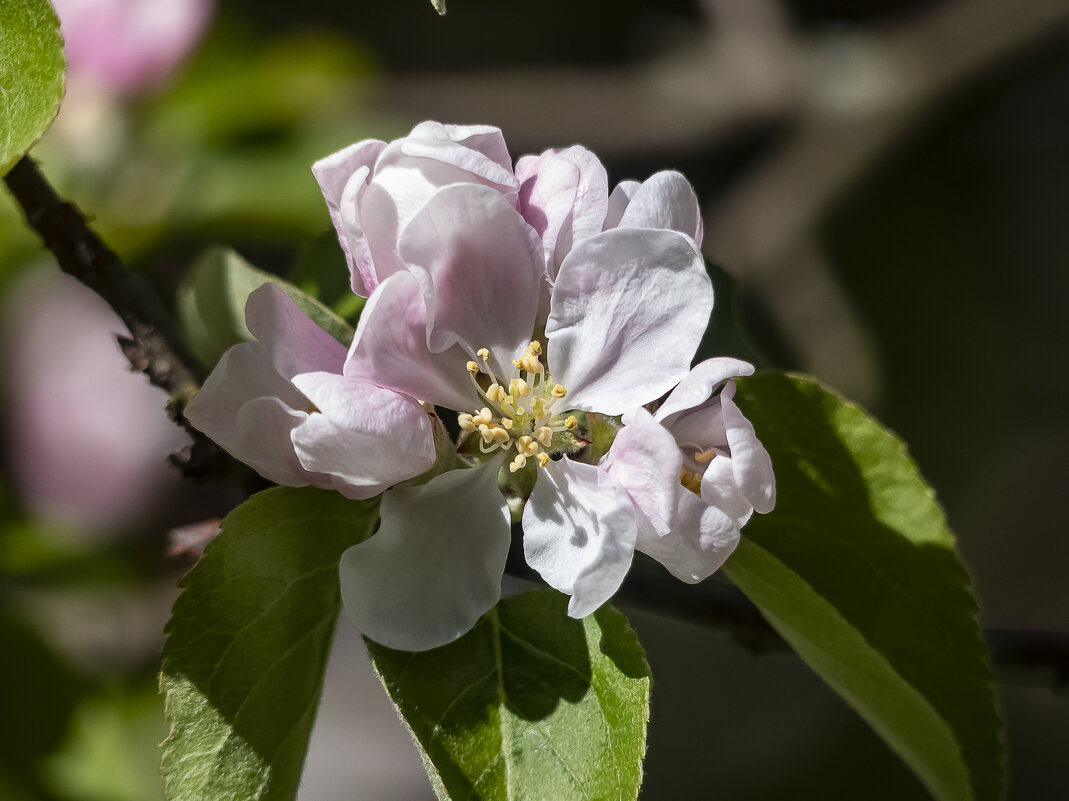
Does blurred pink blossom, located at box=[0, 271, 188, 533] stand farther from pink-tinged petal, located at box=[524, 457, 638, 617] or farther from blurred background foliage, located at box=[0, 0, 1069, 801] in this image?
pink-tinged petal, located at box=[524, 457, 638, 617]

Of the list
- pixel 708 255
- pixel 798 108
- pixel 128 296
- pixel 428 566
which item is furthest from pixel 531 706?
pixel 798 108

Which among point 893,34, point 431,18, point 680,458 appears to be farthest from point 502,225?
point 431,18

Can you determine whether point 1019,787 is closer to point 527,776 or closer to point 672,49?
point 672,49

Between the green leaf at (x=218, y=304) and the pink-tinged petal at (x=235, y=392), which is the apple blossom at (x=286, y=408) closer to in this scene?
the pink-tinged petal at (x=235, y=392)

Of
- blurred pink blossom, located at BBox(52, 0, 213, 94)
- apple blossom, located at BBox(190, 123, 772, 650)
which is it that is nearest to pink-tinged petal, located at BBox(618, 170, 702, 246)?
apple blossom, located at BBox(190, 123, 772, 650)

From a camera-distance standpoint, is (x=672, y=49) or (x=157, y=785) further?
(x=672, y=49)

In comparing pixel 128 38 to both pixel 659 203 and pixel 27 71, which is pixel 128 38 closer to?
pixel 27 71
